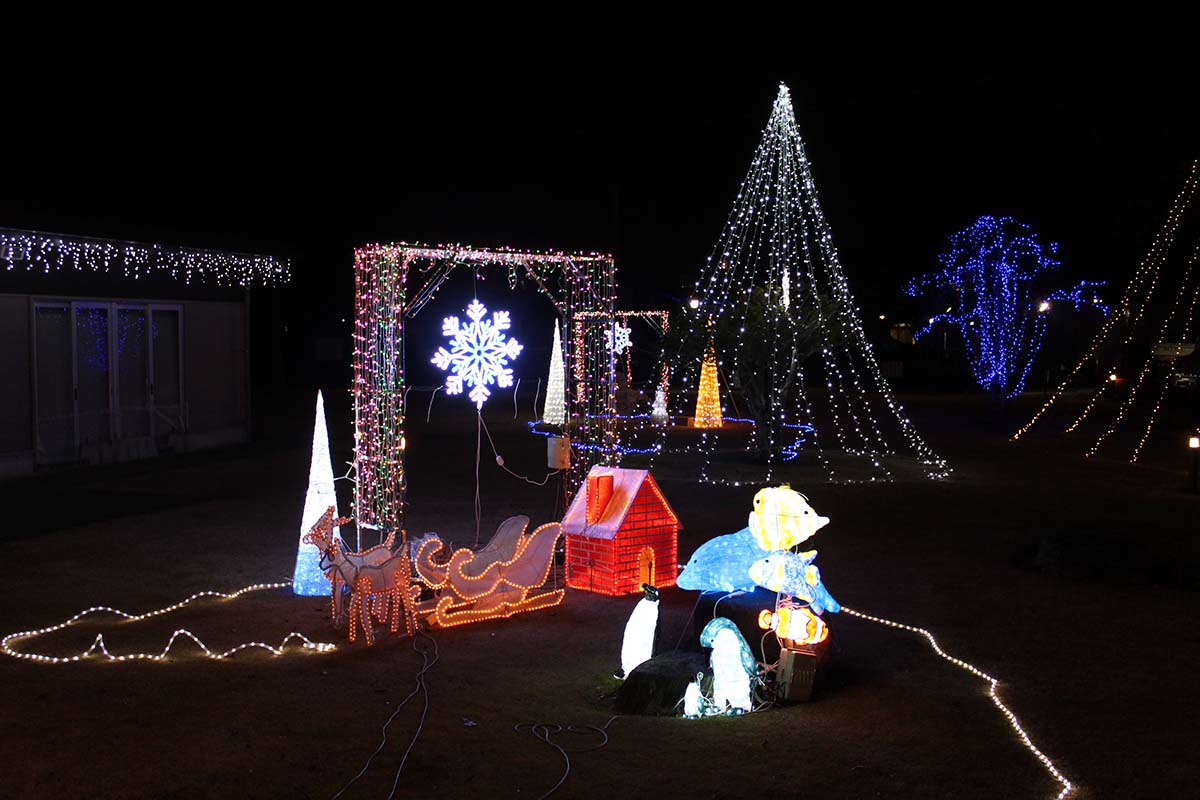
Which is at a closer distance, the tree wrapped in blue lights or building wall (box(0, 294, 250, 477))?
building wall (box(0, 294, 250, 477))

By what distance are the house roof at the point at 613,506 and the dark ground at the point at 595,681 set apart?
1.84ft

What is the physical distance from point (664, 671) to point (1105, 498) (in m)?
9.95

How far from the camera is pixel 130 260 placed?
1711 cm

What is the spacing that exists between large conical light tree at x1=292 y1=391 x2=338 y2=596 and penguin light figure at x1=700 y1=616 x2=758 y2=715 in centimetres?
339

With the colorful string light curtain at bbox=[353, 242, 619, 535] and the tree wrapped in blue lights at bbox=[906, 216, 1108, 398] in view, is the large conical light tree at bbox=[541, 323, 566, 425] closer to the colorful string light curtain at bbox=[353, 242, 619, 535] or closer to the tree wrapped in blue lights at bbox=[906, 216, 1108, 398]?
the colorful string light curtain at bbox=[353, 242, 619, 535]

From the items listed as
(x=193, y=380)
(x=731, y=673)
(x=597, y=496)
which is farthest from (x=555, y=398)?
(x=731, y=673)

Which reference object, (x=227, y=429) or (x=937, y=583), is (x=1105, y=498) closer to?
(x=937, y=583)

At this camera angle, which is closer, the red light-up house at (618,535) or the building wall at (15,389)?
the red light-up house at (618,535)

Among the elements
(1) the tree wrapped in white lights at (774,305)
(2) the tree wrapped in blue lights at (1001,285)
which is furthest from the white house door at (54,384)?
(2) the tree wrapped in blue lights at (1001,285)

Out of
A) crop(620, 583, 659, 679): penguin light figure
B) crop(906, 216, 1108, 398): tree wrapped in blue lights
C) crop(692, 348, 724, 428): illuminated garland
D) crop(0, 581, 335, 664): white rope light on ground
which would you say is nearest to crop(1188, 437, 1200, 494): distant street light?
crop(620, 583, 659, 679): penguin light figure

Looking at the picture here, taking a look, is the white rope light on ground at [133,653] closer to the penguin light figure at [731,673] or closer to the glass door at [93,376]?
the penguin light figure at [731,673]

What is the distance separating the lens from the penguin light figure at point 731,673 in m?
5.88

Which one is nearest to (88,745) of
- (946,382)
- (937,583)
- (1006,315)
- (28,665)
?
(28,665)

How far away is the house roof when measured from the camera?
27.9 feet
